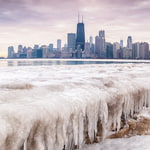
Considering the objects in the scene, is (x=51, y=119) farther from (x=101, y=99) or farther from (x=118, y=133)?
(x=118, y=133)

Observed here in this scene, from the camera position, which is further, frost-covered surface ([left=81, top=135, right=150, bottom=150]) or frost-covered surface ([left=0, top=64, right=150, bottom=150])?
frost-covered surface ([left=81, top=135, right=150, bottom=150])

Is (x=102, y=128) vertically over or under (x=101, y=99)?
under

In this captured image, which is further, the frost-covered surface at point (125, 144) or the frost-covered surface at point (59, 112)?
the frost-covered surface at point (125, 144)

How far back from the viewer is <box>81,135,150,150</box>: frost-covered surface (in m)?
4.88

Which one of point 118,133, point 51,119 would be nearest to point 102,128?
point 118,133

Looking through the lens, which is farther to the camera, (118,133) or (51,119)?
(118,133)

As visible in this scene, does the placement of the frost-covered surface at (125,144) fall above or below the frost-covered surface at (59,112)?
below

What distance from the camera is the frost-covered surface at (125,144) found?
4883 mm

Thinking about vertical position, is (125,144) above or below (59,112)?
below

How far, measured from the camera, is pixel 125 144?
5.11 meters

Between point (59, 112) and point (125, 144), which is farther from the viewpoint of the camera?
point (125, 144)

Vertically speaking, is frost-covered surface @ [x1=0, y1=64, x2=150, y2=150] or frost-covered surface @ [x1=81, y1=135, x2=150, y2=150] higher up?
frost-covered surface @ [x1=0, y1=64, x2=150, y2=150]

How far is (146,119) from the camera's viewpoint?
20.5ft

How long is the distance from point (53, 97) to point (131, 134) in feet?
8.40
